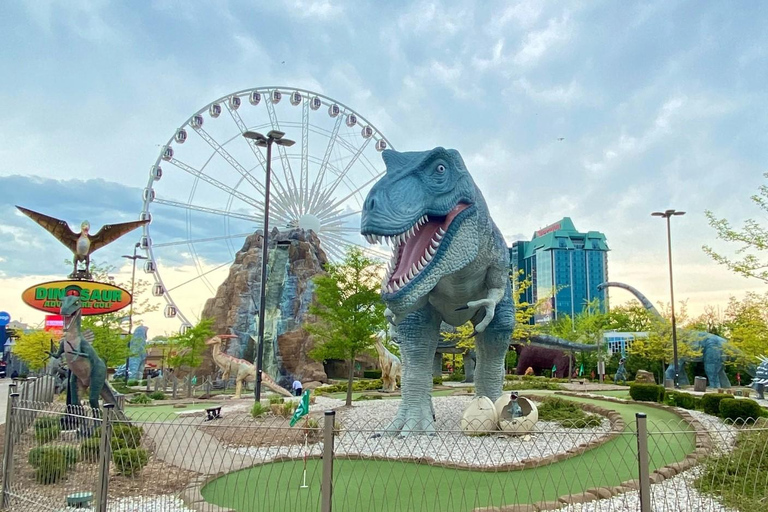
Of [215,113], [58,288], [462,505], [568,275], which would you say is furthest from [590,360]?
[568,275]

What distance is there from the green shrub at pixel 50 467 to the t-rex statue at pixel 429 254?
117 inches

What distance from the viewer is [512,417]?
773cm

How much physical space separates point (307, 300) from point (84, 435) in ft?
77.4

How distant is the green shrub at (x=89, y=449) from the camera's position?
4789 millimetres

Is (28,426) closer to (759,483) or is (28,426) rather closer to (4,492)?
(4,492)

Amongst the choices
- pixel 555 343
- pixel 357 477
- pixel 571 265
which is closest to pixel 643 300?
pixel 555 343

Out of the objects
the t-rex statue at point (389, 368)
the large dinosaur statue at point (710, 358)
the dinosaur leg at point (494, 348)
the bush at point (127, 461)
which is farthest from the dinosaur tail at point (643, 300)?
the bush at point (127, 461)

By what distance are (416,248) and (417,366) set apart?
1981mm

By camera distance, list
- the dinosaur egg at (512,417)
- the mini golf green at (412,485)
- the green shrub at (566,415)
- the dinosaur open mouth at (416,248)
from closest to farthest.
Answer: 1. the mini golf green at (412,485)
2. the dinosaur open mouth at (416,248)
3. the dinosaur egg at (512,417)
4. the green shrub at (566,415)

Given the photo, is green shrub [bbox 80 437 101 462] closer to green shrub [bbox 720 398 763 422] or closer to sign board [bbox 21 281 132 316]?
sign board [bbox 21 281 132 316]

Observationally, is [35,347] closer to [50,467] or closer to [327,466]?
[50,467]

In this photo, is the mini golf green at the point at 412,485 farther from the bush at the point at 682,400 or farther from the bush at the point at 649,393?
the bush at the point at 649,393

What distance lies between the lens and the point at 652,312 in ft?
78.8

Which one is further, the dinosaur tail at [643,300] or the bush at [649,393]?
the dinosaur tail at [643,300]
